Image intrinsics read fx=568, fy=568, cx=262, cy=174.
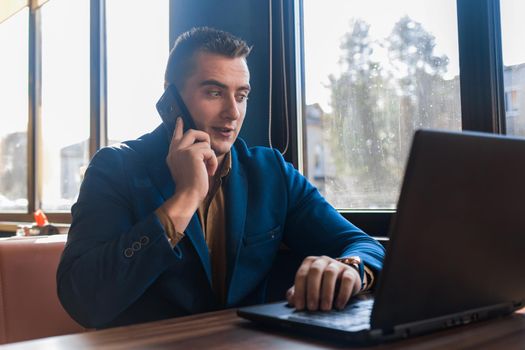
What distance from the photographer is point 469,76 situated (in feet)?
5.90

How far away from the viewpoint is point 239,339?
0.84 meters

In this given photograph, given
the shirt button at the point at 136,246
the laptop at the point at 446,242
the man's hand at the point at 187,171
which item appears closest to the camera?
the laptop at the point at 446,242

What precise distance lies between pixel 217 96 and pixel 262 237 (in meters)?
0.42

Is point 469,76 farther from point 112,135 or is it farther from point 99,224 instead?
point 112,135

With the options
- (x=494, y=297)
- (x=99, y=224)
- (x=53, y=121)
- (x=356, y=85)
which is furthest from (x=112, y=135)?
(x=494, y=297)

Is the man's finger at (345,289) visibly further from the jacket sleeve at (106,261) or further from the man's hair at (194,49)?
the man's hair at (194,49)

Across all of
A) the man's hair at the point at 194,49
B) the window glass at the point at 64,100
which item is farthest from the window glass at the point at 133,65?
the man's hair at the point at 194,49

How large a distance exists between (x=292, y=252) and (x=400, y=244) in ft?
3.22

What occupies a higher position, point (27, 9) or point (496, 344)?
point (27, 9)

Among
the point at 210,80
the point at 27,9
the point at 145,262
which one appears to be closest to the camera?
the point at 145,262

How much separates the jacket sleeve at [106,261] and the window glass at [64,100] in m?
3.04

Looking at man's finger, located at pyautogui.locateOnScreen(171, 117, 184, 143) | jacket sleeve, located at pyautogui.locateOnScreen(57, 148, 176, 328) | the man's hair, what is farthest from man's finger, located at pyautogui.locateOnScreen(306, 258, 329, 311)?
the man's hair

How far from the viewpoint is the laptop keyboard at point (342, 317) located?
82cm

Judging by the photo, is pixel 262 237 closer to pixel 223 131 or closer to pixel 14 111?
pixel 223 131
